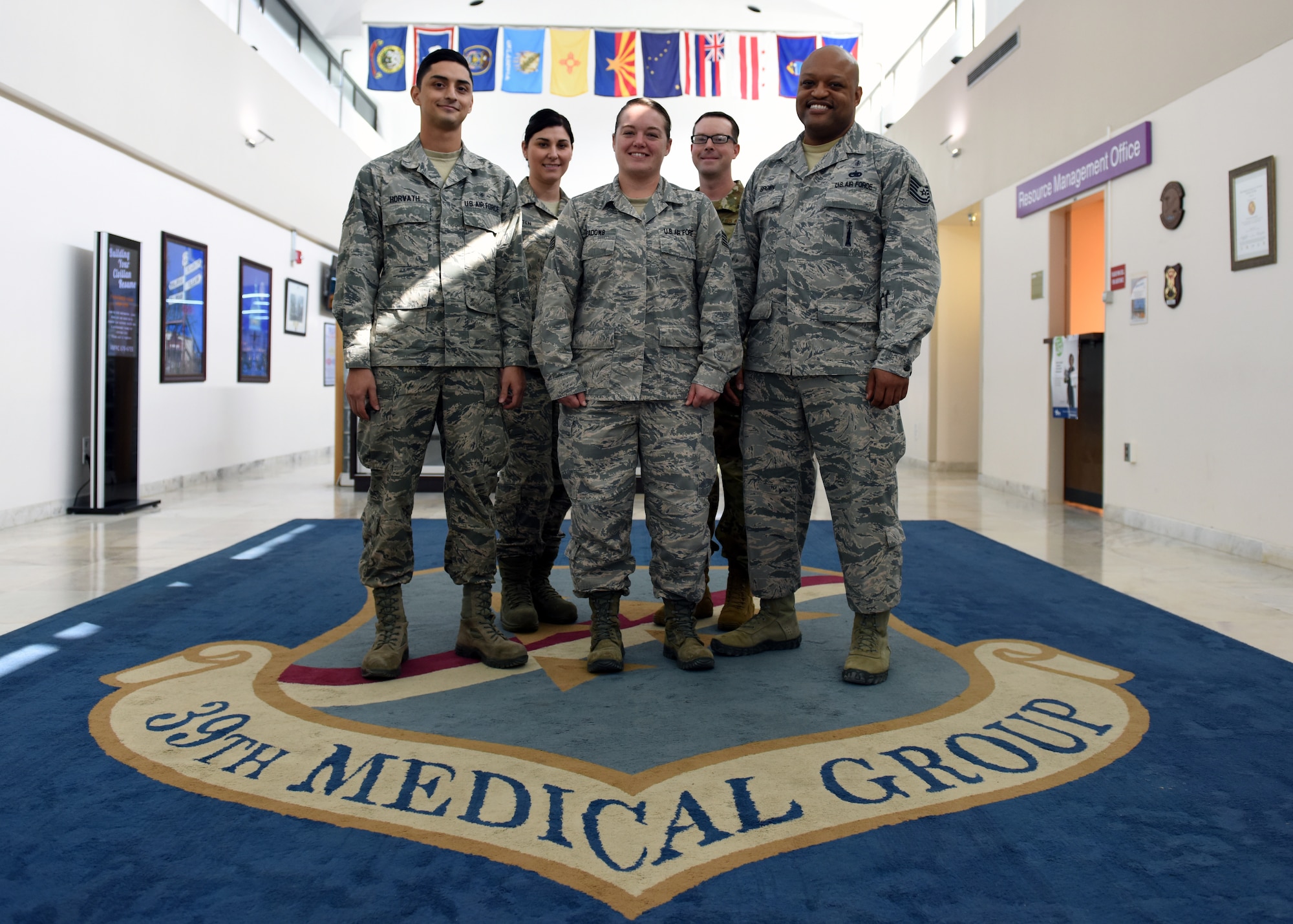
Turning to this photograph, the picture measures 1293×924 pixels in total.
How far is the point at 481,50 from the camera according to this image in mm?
9820

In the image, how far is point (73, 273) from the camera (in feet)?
18.7

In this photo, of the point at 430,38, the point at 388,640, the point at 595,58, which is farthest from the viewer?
the point at 430,38

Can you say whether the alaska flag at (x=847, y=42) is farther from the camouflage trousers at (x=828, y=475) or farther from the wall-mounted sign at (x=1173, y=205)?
the camouflage trousers at (x=828, y=475)

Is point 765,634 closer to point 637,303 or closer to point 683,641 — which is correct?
point 683,641

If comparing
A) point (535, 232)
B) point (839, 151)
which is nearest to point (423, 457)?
point (535, 232)

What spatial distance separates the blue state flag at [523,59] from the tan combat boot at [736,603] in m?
8.20

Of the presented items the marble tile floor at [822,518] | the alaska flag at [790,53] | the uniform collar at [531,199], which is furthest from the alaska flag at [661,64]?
the uniform collar at [531,199]

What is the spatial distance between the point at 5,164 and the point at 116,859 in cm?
498

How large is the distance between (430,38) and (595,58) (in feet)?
6.02

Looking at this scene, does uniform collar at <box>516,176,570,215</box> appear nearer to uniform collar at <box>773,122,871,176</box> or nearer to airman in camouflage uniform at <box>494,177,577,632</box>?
airman in camouflage uniform at <box>494,177,577,632</box>

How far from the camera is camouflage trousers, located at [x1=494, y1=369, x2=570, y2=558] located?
295cm

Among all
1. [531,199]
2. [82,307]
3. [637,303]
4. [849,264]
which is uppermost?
[82,307]

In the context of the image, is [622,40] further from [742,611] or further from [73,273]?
[742,611]

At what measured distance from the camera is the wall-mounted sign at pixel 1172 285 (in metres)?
4.94
